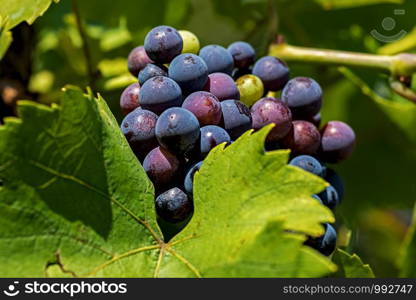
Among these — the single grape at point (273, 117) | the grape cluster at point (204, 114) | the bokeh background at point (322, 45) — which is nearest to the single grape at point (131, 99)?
the grape cluster at point (204, 114)

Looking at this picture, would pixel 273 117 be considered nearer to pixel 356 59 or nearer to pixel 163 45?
pixel 163 45

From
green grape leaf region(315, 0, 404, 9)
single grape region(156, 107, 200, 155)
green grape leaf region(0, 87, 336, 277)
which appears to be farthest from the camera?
green grape leaf region(315, 0, 404, 9)

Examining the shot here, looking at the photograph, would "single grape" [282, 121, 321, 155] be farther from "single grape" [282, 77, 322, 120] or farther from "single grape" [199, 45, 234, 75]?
"single grape" [199, 45, 234, 75]

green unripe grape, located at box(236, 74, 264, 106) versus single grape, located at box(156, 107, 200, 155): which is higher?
single grape, located at box(156, 107, 200, 155)

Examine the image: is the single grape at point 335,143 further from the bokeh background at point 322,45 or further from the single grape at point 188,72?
the bokeh background at point 322,45

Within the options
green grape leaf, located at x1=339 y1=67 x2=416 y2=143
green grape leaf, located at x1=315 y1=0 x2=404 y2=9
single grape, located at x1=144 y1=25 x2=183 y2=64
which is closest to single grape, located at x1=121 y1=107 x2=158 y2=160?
single grape, located at x1=144 y1=25 x2=183 y2=64

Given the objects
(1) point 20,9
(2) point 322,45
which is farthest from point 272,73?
(2) point 322,45
